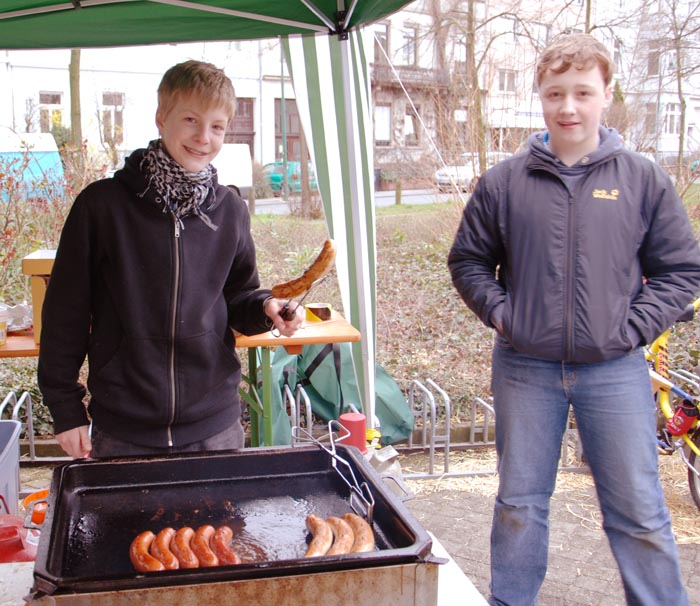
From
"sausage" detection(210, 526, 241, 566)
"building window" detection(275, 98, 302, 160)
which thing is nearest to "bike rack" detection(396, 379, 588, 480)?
"sausage" detection(210, 526, 241, 566)

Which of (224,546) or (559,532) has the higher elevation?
(224,546)

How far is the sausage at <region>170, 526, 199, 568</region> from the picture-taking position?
1.50 meters

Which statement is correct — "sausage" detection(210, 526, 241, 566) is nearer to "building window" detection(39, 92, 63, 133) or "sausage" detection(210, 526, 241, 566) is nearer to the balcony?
the balcony

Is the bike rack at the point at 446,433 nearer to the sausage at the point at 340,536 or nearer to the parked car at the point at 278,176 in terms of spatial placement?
the sausage at the point at 340,536

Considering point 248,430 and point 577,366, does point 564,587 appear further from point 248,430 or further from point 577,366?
point 248,430

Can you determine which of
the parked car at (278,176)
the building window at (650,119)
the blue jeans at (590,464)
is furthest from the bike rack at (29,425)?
the parked car at (278,176)

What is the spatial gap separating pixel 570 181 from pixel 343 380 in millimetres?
2789

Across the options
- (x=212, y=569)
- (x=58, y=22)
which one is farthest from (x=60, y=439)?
(x=58, y=22)

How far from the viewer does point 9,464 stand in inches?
119

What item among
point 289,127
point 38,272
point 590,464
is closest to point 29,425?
point 38,272

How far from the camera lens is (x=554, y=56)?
2.30 metres

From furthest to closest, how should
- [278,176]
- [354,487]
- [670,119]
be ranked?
[278,176], [670,119], [354,487]

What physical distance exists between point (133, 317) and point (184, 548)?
25.4 inches

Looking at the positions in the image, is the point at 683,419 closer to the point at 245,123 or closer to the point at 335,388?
the point at 335,388
